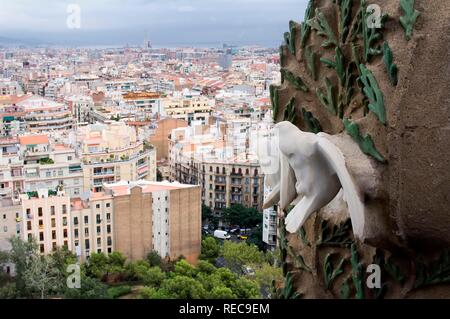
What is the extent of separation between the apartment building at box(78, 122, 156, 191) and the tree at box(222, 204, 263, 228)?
1605 millimetres

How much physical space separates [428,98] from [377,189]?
164 millimetres

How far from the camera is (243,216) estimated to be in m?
9.88

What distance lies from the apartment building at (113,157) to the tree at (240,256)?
111 inches

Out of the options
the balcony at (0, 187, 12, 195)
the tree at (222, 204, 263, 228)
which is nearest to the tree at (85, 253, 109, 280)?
the balcony at (0, 187, 12, 195)

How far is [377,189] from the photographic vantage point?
1.07 metres

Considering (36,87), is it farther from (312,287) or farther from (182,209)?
(312,287)

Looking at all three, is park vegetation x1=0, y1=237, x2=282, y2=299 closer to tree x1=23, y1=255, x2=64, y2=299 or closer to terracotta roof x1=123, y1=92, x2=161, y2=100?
tree x1=23, y1=255, x2=64, y2=299

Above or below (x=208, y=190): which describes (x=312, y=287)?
above

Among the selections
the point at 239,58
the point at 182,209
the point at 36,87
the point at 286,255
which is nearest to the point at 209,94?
the point at 36,87

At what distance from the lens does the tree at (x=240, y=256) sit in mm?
7523

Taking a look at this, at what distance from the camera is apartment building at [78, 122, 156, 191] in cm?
990

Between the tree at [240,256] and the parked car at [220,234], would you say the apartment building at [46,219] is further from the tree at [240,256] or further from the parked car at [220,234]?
the parked car at [220,234]

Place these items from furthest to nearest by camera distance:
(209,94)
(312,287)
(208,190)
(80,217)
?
(209,94)
(208,190)
(80,217)
(312,287)

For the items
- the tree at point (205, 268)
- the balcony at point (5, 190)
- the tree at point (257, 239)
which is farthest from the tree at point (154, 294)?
the tree at point (257, 239)
